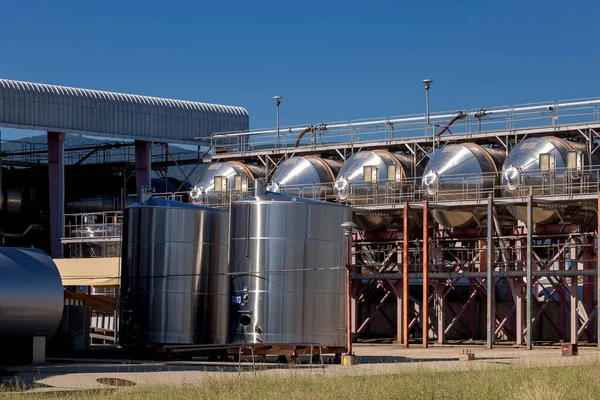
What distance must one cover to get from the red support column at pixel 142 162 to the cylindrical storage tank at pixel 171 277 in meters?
25.3

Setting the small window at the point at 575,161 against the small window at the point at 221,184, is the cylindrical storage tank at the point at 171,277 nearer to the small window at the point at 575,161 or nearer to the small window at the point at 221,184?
the small window at the point at 575,161

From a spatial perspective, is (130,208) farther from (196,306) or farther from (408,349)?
(408,349)

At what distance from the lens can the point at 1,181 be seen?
230ft

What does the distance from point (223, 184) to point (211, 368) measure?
92.0ft

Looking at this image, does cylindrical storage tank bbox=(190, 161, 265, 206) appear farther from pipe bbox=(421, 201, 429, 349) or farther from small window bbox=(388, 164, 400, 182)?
pipe bbox=(421, 201, 429, 349)

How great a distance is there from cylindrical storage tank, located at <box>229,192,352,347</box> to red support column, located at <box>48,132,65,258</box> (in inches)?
1076

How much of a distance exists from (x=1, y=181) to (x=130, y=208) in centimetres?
2775

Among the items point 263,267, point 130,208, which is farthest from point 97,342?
point 263,267

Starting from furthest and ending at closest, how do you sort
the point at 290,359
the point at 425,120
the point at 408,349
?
the point at 425,120, the point at 408,349, the point at 290,359

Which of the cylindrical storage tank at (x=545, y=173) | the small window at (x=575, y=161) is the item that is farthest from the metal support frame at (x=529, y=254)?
the small window at (x=575, y=161)

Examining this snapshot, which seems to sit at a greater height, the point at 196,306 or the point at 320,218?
the point at 320,218

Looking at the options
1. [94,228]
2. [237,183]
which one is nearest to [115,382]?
[237,183]

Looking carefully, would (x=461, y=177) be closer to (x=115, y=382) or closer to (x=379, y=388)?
(x=115, y=382)

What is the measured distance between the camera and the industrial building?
41.8 metres
